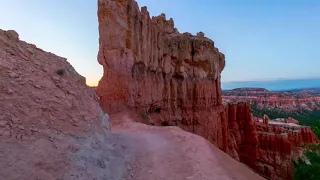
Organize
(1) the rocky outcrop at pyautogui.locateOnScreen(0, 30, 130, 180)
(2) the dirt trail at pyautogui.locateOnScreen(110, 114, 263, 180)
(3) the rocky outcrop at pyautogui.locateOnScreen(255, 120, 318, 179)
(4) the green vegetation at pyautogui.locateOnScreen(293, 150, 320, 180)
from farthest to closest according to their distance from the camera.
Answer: (3) the rocky outcrop at pyautogui.locateOnScreen(255, 120, 318, 179)
(4) the green vegetation at pyautogui.locateOnScreen(293, 150, 320, 180)
(2) the dirt trail at pyautogui.locateOnScreen(110, 114, 263, 180)
(1) the rocky outcrop at pyautogui.locateOnScreen(0, 30, 130, 180)

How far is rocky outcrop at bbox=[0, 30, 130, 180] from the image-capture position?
15.5 ft

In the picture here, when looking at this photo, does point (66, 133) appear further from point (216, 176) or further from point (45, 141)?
point (216, 176)

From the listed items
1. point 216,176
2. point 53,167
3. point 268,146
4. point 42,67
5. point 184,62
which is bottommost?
point 268,146

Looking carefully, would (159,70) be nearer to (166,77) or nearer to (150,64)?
(166,77)

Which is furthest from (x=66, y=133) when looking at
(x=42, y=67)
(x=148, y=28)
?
(x=148, y=28)

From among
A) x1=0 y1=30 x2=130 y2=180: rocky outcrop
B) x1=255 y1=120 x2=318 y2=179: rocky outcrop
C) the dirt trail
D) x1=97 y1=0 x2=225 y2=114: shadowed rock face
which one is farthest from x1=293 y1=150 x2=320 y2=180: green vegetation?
x1=255 y1=120 x2=318 y2=179: rocky outcrop

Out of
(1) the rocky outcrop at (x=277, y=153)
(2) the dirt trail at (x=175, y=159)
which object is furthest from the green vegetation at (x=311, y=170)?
(1) the rocky outcrop at (x=277, y=153)

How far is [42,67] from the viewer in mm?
7207

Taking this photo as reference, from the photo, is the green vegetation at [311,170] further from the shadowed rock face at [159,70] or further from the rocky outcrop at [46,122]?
the shadowed rock face at [159,70]

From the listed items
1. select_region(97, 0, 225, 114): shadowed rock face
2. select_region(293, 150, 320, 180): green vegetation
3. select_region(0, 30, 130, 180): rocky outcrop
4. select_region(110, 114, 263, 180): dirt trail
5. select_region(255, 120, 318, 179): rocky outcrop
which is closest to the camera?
select_region(0, 30, 130, 180): rocky outcrop

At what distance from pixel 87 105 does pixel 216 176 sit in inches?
173

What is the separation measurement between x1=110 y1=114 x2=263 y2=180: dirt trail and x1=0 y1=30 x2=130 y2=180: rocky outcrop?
707 mm

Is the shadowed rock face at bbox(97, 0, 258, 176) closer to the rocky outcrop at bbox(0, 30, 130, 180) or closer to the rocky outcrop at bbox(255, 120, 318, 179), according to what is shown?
the rocky outcrop at bbox(0, 30, 130, 180)

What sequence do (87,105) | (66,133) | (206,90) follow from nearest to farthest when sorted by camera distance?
(66,133) < (87,105) < (206,90)
